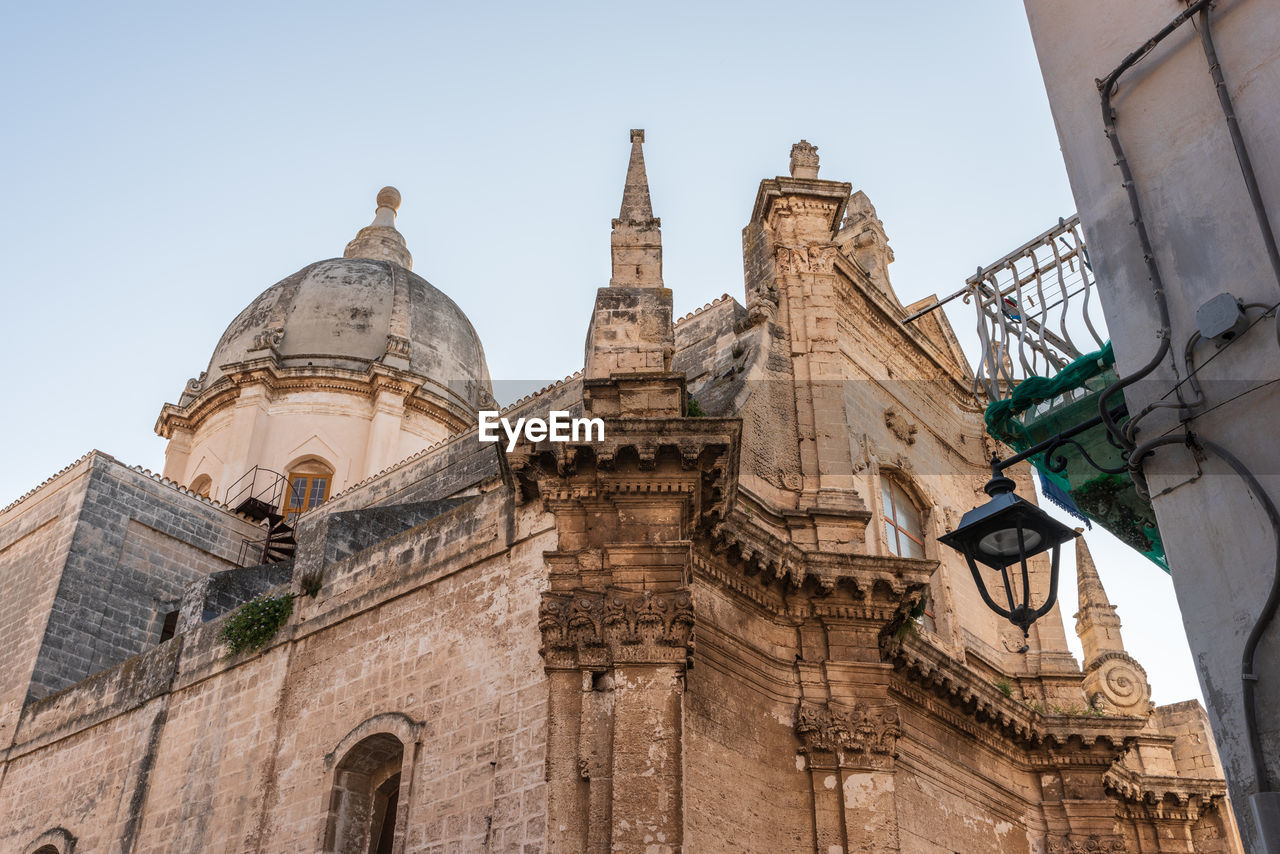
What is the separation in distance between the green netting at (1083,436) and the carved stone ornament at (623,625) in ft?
10.9

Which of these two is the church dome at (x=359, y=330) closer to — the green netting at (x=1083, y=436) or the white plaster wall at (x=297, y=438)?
the white plaster wall at (x=297, y=438)

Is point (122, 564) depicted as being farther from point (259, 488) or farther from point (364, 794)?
point (364, 794)

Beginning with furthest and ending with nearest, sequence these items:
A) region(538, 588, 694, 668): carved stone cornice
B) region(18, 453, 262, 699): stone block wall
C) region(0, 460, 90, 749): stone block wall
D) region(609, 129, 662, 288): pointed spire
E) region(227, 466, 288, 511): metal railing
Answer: region(227, 466, 288, 511): metal railing → region(18, 453, 262, 699): stone block wall → region(0, 460, 90, 749): stone block wall → region(609, 129, 662, 288): pointed spire → region(538, 588, 694, 668): carved stone cornice

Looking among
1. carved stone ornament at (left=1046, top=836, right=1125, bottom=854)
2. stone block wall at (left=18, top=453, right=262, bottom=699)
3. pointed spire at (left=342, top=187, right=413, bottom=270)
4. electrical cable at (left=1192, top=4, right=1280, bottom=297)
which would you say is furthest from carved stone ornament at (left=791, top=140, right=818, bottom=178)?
pointed spire at (left=342, top=187, right=413, bottom=270)

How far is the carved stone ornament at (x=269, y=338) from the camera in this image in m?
26.2

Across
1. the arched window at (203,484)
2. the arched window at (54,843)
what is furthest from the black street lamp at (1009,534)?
the arched window at (203,484)

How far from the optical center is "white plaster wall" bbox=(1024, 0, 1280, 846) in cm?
517

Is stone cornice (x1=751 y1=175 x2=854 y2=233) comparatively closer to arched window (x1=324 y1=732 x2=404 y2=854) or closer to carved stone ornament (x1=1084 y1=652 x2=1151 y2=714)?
carved stone ornament (x1=1084 y1=652 x2=1151 y2=714)

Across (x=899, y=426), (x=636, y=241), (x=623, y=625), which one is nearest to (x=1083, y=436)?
(x=623, y=625)

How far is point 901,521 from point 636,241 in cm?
604

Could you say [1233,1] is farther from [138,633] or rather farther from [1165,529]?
[138,633]

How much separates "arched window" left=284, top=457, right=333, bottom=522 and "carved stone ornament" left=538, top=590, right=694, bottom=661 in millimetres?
15188

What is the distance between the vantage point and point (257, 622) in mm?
13867

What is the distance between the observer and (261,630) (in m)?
13.8
